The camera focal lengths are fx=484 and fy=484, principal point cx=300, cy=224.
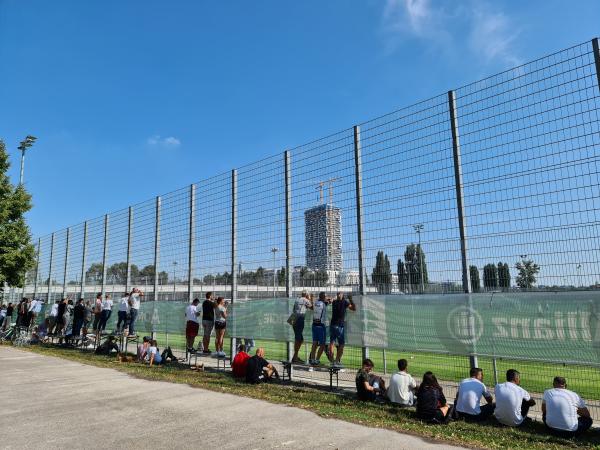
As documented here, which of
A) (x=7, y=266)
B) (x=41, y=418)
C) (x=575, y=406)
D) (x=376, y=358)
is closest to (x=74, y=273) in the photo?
(x=7, y=266)

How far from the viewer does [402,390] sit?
8.21m

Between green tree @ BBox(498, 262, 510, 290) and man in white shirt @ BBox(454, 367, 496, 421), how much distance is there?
1547mm

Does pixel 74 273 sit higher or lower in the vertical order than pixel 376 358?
higher

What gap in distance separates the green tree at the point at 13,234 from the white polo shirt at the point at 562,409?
2284cm

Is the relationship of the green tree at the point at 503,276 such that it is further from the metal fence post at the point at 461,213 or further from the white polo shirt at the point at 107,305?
the white polo shirt at the point at 107,305

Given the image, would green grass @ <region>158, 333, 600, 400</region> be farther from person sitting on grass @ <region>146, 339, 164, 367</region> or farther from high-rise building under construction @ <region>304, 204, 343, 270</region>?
person sitting on grass @ <region>146, 339, 164, 367</region>

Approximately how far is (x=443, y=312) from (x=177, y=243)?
9.60 meters

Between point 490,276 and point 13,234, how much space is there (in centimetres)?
2242

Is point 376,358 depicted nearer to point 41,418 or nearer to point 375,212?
point 375,212

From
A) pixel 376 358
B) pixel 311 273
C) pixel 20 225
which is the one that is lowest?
pixel 376 358

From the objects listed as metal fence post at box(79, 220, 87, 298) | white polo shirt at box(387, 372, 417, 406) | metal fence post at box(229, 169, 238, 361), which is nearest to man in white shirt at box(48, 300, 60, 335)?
metal fence post at box(79, 220, 87, 298)

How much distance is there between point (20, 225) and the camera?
23.8m

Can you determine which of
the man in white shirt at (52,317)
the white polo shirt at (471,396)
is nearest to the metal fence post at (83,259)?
the man in white shirt at (52,317)

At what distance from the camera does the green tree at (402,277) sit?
898 centimetres
